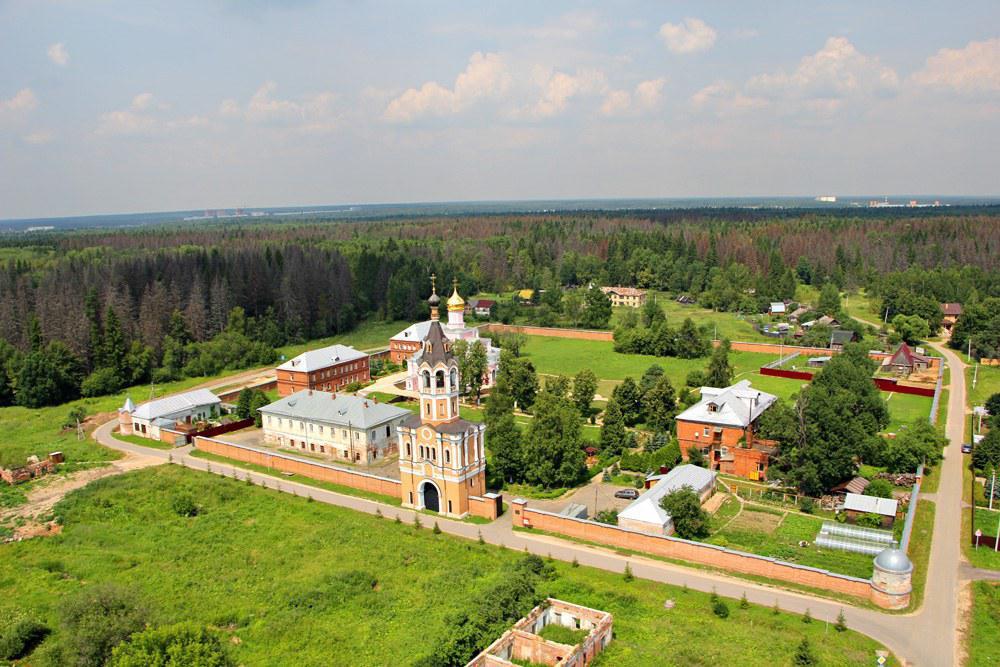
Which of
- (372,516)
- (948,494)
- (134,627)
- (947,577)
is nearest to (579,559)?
(372,516)

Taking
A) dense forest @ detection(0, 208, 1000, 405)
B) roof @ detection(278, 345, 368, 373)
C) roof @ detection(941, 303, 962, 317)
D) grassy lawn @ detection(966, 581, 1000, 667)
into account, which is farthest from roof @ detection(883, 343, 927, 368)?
roof @ detection(278, 345, 368, 373)

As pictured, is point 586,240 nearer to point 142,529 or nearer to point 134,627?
point 142,529

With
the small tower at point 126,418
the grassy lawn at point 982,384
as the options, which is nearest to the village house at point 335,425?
the small tower at point 126,418

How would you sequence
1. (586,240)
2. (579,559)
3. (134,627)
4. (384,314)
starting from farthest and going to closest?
1. (586,240)
2. (384,314)
3. (579,559)
4. (134,627)

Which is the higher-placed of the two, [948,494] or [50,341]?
[50,341]

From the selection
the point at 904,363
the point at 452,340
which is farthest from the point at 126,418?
the point at 904,363

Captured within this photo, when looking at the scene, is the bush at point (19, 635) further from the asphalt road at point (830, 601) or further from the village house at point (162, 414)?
the village house at point (162, 414)
